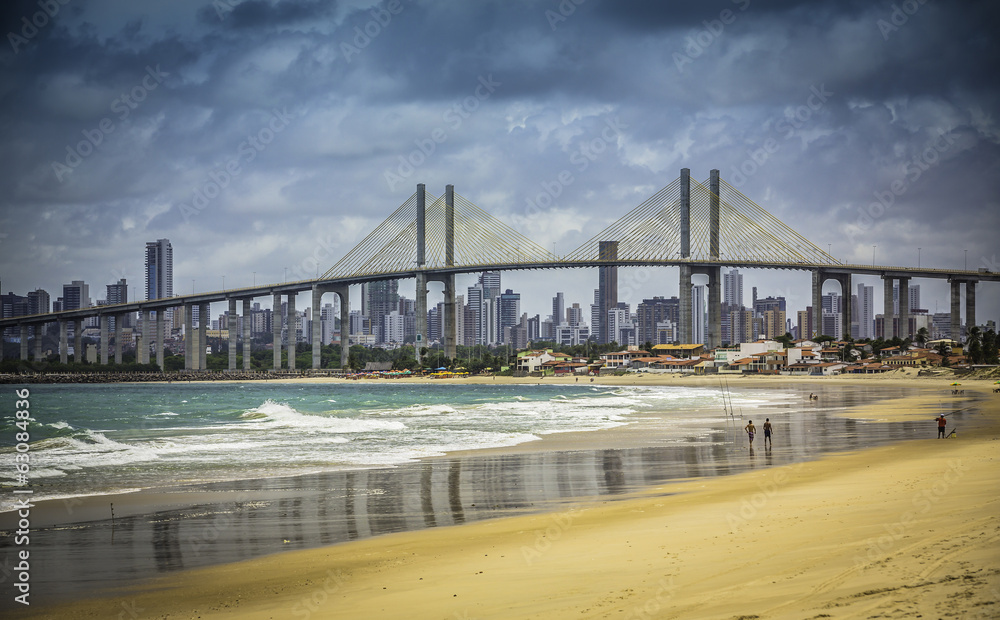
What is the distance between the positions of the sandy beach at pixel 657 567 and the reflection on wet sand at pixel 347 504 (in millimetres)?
654

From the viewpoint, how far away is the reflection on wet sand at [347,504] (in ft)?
27.4

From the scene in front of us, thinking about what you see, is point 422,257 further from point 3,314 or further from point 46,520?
point 46,520

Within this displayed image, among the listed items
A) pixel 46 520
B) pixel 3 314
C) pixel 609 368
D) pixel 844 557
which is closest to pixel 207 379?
pixel 3 314

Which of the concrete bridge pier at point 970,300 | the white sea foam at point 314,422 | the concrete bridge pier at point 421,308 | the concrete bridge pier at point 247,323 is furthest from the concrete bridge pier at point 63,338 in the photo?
the concrete bridge pier at point 970,300

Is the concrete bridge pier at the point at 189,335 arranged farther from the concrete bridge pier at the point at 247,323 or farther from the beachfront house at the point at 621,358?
the beachfront house at the point at 621,358

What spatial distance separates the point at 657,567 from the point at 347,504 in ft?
19.1

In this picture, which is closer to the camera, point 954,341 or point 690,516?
point 690,516

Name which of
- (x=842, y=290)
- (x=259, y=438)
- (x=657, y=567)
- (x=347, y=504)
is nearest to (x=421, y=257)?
(x=842, y=290)

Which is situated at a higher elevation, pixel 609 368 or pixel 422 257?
pixel 422 257

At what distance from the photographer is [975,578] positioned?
5355mm

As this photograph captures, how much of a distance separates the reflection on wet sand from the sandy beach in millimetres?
654

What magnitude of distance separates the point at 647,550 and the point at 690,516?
215cm

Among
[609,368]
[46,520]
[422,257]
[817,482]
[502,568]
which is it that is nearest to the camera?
[502,568]

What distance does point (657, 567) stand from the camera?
6988mm
